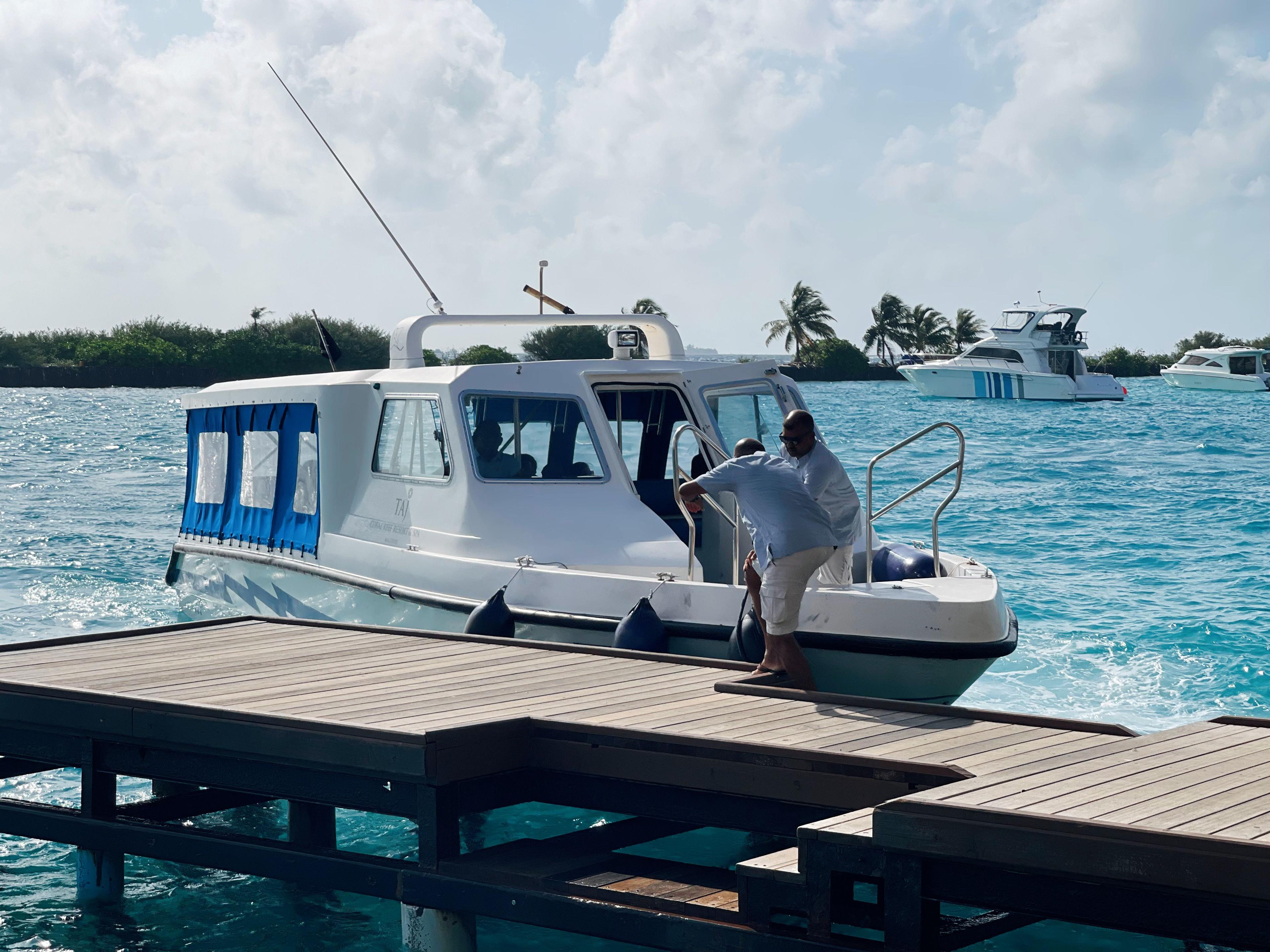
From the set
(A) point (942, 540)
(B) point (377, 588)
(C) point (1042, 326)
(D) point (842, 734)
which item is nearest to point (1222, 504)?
(A) point (942, 540)

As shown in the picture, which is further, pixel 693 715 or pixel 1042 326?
pixel 1042 326

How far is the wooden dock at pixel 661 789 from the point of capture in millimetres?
4246

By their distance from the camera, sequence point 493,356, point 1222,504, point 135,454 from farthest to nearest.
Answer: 1. point 493,356
2. point 135,454
3. point 1222,504

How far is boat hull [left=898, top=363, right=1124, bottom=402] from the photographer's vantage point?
61.4 meters

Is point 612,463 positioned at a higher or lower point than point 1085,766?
higher

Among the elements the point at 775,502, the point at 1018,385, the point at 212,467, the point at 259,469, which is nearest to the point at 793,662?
the point at 775,502

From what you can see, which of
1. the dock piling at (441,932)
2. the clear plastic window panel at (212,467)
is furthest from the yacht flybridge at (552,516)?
the dock piling at (441,932)

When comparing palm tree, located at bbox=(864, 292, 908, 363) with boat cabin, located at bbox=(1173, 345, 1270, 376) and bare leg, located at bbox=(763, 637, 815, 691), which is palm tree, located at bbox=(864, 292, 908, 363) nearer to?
boat cabin, located at bbox=(1173, 345, 1270, 376)

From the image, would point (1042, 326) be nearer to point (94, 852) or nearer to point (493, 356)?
point (493, 356)

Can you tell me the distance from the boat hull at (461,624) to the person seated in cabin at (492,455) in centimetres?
106

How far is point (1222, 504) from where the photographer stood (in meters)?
28.4

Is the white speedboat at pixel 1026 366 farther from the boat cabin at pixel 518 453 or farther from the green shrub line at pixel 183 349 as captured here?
the boat cabin at pixel 518 453

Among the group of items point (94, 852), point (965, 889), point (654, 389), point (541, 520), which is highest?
point (654, 389)

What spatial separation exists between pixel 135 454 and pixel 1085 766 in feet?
122
